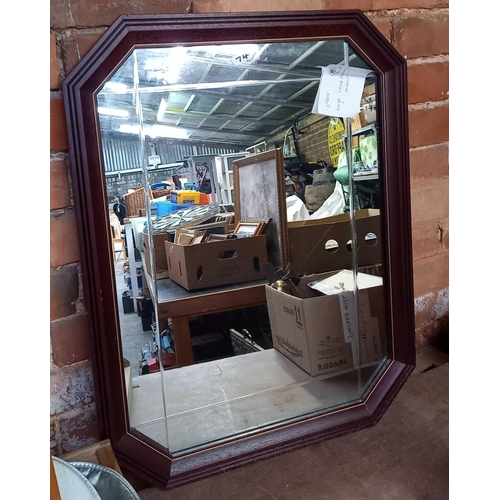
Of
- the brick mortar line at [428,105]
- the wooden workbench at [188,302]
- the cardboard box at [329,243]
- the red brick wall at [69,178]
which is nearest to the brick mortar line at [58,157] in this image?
the red brick wall at [69,178]

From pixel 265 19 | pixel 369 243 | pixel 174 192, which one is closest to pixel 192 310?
pixel 174 192

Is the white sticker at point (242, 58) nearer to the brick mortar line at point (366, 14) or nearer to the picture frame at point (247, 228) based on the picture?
the brick mortar line at point (366, 14)

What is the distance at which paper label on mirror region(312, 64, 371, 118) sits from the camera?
84 centimetres

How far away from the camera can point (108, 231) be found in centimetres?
72

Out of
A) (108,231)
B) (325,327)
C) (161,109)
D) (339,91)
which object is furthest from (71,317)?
(339,91)

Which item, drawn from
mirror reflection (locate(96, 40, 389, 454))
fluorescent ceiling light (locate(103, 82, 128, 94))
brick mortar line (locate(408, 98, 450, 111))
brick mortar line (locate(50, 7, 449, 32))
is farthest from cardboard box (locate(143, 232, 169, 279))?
brick mortar line (locate(408, 98, 450, 111))

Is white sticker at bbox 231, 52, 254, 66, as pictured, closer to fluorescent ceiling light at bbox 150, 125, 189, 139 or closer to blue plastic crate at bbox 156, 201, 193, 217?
fluorescent ceiling light at bbox 150, 125, 189, 139

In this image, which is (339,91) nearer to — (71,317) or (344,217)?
(344,217)

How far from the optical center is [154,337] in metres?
0.79

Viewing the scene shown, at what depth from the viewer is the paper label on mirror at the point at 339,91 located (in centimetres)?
84

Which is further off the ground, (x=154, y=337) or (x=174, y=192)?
(x=174, y=192)
